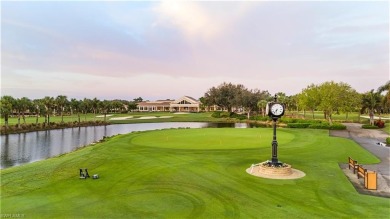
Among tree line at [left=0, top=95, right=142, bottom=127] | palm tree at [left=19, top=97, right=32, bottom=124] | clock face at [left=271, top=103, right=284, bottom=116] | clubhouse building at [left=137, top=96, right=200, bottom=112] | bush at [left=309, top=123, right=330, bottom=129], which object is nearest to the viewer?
clock face at [left=271, top=103, right=284, bottom=116]

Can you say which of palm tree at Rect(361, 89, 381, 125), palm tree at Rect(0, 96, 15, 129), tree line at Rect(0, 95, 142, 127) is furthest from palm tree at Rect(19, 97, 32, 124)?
palm tree at Rect(361, 89, 381, 125)

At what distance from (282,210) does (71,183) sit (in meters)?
10.9

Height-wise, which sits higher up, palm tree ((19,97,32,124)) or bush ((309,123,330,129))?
palm tree ((19,97,32,124))

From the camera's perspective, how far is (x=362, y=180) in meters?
15.2

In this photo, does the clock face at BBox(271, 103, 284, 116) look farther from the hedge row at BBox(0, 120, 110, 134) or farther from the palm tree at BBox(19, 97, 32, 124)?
the palm tree at BBox(19, 97, 32, 124)

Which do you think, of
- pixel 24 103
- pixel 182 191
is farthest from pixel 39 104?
pixel 182 191

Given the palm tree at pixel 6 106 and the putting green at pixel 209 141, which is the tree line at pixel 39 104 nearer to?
the palm tree at pixel 6 106

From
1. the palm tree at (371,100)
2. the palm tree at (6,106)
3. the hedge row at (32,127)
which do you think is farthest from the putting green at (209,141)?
the palm tree at (6,106)

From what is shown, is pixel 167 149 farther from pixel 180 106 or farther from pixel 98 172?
pixel 180 106

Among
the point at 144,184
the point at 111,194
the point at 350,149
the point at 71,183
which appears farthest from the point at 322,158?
the point at 71,183

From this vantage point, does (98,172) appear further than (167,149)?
No

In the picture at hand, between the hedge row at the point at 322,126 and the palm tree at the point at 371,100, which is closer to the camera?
the hedge row at the point at 322,126

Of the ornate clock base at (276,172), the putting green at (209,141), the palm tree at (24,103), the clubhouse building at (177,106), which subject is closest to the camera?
the ornate clock base at (276,172)

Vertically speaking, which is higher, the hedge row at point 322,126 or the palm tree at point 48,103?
the palm tree at point 48,103
